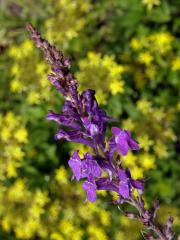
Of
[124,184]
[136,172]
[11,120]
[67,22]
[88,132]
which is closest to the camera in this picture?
[88,132]

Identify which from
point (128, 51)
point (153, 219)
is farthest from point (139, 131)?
point (153, 219)

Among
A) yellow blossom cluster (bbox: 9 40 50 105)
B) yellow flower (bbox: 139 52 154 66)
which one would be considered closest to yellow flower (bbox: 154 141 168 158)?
yellow flower (bbox: 139 52 154 66)

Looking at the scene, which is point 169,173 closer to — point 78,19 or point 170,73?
point 170,73

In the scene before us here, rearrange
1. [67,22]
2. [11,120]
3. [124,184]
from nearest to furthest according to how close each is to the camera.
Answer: [124,184]
[11,120]
[67,22]

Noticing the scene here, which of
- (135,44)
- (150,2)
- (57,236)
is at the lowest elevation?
(57,236)

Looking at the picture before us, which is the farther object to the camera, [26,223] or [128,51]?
[128,51]

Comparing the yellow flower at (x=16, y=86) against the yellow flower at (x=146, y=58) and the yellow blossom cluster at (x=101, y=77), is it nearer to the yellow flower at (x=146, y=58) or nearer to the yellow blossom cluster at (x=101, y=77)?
the yellow blossom cluster at (x=101, y=77)

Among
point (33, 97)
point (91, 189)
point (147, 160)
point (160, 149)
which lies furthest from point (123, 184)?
point (33, 97)

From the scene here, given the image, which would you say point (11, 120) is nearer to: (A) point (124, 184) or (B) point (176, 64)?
(B) point (176, 64)
